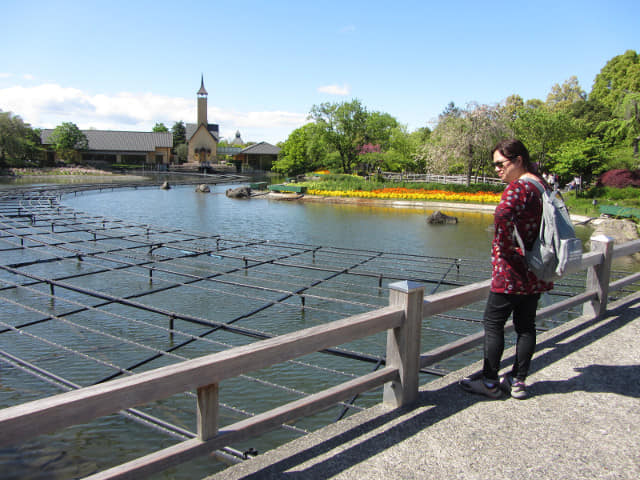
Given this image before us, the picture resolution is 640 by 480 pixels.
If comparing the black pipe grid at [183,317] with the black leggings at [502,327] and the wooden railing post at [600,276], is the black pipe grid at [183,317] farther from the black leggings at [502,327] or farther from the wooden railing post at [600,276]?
the black leggings at [502,327]

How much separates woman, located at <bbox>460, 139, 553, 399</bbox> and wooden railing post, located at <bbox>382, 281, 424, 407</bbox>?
51 centimetres

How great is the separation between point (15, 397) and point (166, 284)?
16.2ft

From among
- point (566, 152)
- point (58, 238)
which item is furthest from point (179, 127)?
point (58, 238)

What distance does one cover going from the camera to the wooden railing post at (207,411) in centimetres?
241

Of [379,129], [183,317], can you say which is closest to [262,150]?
[379,129]

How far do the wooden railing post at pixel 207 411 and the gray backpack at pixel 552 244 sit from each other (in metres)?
2.12

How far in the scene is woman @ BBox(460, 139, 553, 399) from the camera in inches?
123

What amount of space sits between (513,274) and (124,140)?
3150 inches

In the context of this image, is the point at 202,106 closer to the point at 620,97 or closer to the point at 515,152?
the point at 620,97

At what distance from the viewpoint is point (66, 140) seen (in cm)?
6644

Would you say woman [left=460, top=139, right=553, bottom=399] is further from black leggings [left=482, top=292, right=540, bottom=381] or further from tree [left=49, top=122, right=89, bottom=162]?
tree [left=49, top=122, right=89, bottom=162]

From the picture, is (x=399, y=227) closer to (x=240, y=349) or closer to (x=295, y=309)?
(x=295, y=309)

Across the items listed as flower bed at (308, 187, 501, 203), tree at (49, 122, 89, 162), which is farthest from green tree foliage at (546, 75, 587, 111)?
tree at (49, 122, 89, 162)

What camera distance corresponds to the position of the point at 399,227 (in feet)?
71.5
